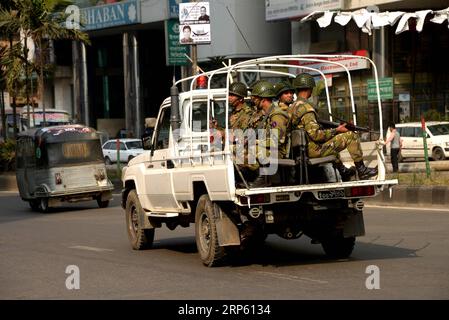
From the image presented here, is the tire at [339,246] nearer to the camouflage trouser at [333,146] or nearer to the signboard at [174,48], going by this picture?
the camouflage trouser at [333,146]

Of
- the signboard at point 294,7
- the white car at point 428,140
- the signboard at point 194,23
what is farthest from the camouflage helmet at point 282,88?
the signboard at point 294,7

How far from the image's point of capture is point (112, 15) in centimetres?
6269

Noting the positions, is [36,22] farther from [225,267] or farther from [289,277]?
[289,277]

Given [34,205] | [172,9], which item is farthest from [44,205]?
[172,9]

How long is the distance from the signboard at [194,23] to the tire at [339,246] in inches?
665

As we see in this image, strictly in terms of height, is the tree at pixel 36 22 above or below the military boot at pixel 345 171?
above

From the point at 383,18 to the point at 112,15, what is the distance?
84.4ft

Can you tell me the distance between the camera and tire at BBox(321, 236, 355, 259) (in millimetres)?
13008

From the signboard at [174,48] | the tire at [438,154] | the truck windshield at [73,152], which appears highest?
the signboard at [174,48]

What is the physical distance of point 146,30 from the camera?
6469cm

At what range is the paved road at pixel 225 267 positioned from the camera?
34.1 ft

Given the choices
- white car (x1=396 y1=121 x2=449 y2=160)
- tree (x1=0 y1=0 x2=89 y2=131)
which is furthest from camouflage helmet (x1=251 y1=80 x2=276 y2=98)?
tree (x1=0 y1=0 x2=89 y2=131)

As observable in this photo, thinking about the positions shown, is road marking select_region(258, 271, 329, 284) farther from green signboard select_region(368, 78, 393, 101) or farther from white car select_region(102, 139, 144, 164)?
white car select_region(102, 139, 144, 164)

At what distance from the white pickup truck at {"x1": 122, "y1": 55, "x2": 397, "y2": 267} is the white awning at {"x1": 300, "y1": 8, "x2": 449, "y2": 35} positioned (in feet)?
84.3
